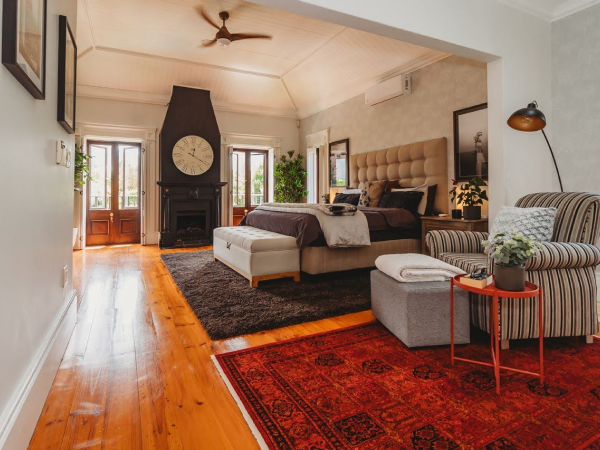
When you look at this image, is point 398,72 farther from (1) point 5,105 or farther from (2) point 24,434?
(2) point 24,434

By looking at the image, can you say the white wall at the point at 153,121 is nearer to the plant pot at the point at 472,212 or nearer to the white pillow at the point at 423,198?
the white pillow at the point at 423,198

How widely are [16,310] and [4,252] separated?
27 centimetres

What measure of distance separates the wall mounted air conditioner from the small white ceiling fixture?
184cm

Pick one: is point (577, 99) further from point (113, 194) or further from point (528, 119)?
point (113, 194)

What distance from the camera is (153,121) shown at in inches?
269

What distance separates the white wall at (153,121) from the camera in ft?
20.9

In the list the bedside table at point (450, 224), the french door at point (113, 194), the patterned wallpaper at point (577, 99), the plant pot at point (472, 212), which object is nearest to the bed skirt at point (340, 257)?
the bedside table at point (450, 224)

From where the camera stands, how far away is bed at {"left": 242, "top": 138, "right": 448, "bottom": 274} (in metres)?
3.60

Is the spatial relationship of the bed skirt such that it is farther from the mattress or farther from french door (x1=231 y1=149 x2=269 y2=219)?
french door (x1=231 y1=149 x2=269 y2=219)

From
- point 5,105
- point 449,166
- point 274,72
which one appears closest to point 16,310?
point 5,105

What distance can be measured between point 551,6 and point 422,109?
1.76 meters

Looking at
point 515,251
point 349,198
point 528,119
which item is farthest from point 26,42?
point 349,198

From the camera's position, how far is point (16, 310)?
1.27 metres

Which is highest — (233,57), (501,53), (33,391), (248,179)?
(233,57)
